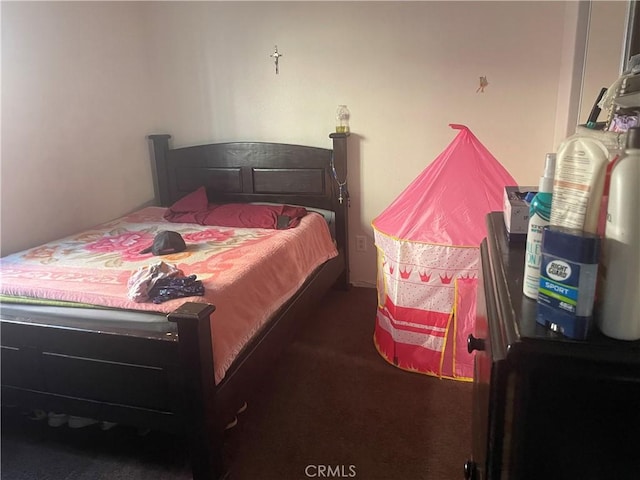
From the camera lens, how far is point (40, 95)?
277 cm

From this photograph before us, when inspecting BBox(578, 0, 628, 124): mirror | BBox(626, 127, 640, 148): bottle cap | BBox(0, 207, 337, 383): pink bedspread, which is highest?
BBox(578, 0, 628, 124): mirror

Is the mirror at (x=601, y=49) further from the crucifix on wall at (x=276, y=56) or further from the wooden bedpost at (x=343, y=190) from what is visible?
the crucifix on wall at (x=276, y=56)

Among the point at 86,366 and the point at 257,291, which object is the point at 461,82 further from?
the point at 86,366

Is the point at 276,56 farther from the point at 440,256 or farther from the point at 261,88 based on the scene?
the point at 440,256

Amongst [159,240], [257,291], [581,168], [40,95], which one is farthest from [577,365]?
[40,95]

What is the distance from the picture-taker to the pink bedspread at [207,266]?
1.83 m

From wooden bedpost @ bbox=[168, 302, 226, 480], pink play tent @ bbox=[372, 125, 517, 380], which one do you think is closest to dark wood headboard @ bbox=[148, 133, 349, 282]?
pink play tent @ bbox=[372, 125, 517, 380]

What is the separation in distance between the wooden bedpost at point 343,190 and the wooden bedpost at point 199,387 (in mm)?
1813

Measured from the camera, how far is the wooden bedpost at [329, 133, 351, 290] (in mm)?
A: 3225

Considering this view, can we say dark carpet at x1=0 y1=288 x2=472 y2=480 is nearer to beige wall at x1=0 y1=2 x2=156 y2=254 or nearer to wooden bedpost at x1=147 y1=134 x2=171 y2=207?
beige wall at x1=0 y1=2 x2=156 y2=254

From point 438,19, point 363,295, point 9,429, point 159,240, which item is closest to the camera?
point 9,429

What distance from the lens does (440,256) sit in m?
2.25

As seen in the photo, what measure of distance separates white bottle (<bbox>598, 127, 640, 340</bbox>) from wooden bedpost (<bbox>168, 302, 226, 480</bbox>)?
1196mm

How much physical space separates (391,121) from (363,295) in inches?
46.5
